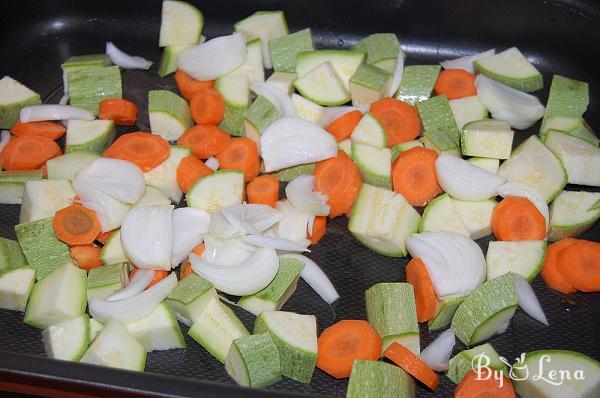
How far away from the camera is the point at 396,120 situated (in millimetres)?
2938

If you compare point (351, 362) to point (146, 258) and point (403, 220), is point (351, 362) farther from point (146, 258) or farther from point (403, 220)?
point (146, 258)

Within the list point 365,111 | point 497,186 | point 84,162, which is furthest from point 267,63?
point 497,186

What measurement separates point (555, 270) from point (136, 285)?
1519 mm

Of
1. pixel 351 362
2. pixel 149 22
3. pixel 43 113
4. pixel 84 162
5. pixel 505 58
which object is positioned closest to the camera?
pixel 351 362

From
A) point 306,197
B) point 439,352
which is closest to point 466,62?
point 306,197

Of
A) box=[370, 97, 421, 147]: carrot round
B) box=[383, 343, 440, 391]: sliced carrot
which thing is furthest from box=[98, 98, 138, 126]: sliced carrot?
box=[383, 343, 440, 391]: sliced carrot

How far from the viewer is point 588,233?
2.72m

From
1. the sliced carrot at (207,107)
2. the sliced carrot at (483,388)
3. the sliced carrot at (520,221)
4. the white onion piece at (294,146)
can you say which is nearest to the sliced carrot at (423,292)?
the sliced carrot at (483,388)

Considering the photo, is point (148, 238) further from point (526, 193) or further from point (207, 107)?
point (526, 193)

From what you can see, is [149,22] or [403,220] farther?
[149,22]

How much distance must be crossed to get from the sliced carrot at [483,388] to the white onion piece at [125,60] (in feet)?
6.80

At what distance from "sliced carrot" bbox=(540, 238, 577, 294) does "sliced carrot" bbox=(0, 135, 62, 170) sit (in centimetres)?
202

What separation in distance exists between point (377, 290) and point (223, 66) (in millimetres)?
1319

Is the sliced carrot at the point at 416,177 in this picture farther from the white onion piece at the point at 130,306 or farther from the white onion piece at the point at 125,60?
the white onion piece at the point at 125,60
